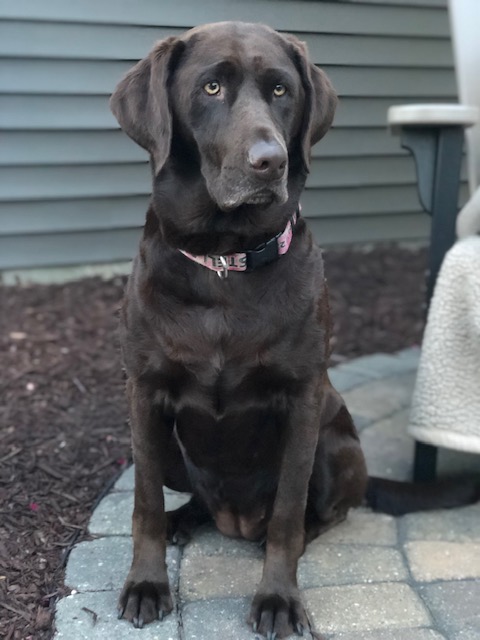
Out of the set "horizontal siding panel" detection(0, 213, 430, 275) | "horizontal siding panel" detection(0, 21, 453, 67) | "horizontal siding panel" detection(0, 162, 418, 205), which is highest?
"horizontal siding panel" detection(0, 21, 453, 67)

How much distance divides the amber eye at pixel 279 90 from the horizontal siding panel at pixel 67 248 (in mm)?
2508

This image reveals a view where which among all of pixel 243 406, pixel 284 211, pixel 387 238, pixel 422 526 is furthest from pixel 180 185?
pixel 387 238

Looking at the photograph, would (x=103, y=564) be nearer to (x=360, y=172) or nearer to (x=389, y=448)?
(x=389, y=448)

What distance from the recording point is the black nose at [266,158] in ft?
5.92

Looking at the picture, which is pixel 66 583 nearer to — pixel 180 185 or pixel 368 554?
pixel 368 554

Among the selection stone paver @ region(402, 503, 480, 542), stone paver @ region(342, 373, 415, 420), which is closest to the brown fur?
stone paver @ region(402, 503, 480, 542)

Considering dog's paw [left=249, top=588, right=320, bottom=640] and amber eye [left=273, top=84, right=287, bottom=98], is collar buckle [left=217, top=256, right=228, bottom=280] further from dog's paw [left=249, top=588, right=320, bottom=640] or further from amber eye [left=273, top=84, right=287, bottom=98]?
dog's paw [left=249, top=588, right=320, bottom=640]

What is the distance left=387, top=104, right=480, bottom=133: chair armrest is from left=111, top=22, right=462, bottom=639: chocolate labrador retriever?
0.60m

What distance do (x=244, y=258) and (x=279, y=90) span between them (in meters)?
0.41

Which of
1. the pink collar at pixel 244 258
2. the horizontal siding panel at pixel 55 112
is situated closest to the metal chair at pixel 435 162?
the pink collar at pixel 244 258

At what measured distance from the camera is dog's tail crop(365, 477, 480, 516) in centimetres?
260

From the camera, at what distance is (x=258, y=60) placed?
196cm

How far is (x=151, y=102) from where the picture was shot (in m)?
1.95

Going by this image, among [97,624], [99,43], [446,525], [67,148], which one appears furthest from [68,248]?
[97,624]
